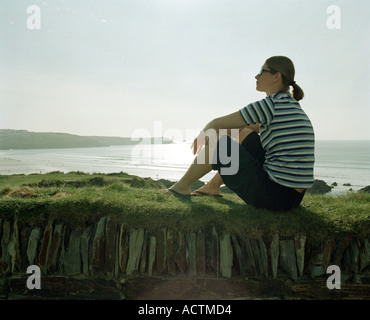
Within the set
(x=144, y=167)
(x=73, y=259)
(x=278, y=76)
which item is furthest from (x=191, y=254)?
(x=144, y=167)

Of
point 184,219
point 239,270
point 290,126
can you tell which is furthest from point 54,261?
point 290,126

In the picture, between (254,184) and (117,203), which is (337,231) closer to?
(254,184)

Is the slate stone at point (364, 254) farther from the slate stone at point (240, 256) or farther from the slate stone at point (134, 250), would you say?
the slate stone at point (134, 250)

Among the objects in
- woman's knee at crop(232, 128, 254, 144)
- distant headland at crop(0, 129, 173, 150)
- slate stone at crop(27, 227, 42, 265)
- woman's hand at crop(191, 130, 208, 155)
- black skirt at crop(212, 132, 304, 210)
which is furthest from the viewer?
distant headland at crop(0, 129, 173, 150)

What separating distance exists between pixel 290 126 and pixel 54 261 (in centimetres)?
343

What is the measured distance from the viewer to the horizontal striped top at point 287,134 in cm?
339

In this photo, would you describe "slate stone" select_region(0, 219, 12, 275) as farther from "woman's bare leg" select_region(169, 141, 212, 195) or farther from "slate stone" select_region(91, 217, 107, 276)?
"woman's bare leg" select_region(169, 141, 212, 195)

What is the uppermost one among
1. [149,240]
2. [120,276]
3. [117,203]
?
[117,203]

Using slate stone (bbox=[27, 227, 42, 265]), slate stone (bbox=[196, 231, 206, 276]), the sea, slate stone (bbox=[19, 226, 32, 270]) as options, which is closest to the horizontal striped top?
slate stone (bbox=[196, 231, 206, 276])

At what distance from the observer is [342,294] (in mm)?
3428

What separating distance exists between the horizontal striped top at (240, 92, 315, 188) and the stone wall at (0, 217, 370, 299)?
0.80 m

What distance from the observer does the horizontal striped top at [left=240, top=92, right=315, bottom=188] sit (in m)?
3.39

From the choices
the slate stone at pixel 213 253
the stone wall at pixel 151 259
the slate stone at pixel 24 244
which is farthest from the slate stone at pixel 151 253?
the slate stone at pixel 24 244
